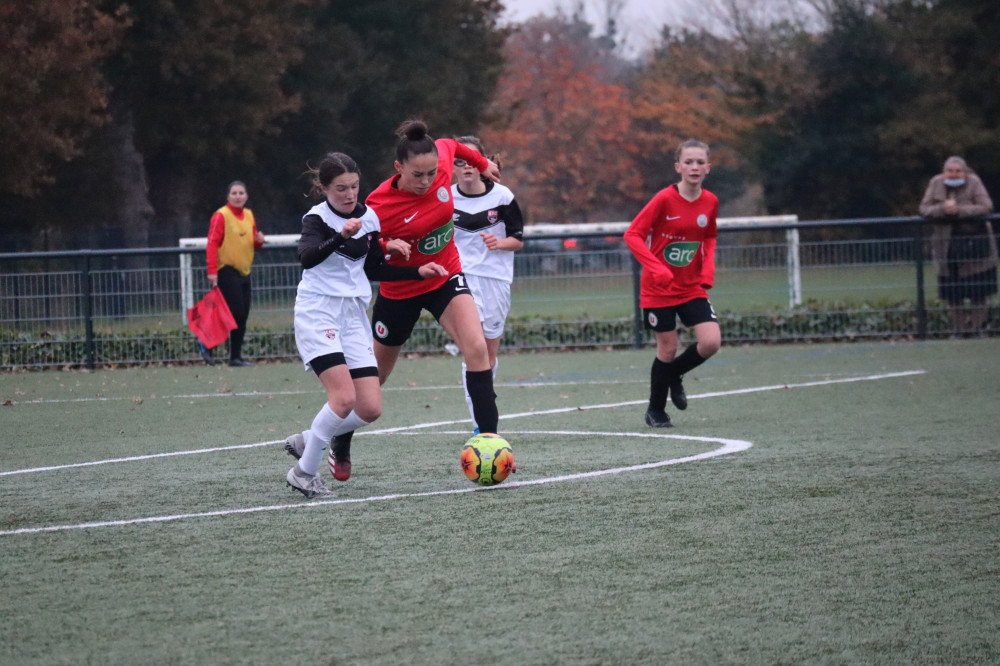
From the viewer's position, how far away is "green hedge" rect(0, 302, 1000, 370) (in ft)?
51.7

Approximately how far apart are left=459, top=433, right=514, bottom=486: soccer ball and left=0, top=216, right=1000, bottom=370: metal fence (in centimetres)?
972

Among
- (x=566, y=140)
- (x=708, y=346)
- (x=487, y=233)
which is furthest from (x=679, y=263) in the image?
(x=566, y=140)

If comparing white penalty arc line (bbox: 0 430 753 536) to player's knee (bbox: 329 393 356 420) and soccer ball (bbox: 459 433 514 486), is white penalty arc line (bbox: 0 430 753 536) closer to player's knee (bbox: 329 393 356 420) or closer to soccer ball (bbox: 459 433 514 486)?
soccer ball (bbox: 459 433 514 486)

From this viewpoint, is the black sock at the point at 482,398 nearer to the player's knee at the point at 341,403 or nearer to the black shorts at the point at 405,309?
the black shorts at the point at 405,309

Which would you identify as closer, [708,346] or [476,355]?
[476,355]

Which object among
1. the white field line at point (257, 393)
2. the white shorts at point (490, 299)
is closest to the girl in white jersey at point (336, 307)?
the white shorts at point (490, 299)

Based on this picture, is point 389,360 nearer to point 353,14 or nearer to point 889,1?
point 353,14

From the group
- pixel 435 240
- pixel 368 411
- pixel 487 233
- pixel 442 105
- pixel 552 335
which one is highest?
pixel 442 105

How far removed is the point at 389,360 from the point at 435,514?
189cm

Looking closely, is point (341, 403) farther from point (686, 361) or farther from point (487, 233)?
point (686, 361)

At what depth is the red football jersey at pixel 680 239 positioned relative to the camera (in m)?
9.10

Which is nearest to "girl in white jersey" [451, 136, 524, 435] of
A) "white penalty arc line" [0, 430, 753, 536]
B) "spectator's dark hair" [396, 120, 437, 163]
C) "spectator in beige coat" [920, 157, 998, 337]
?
"white penalty arc line" [0, 430, 753, 536]

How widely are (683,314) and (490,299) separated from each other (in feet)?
4.57

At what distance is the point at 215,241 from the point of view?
1495 centimetres
